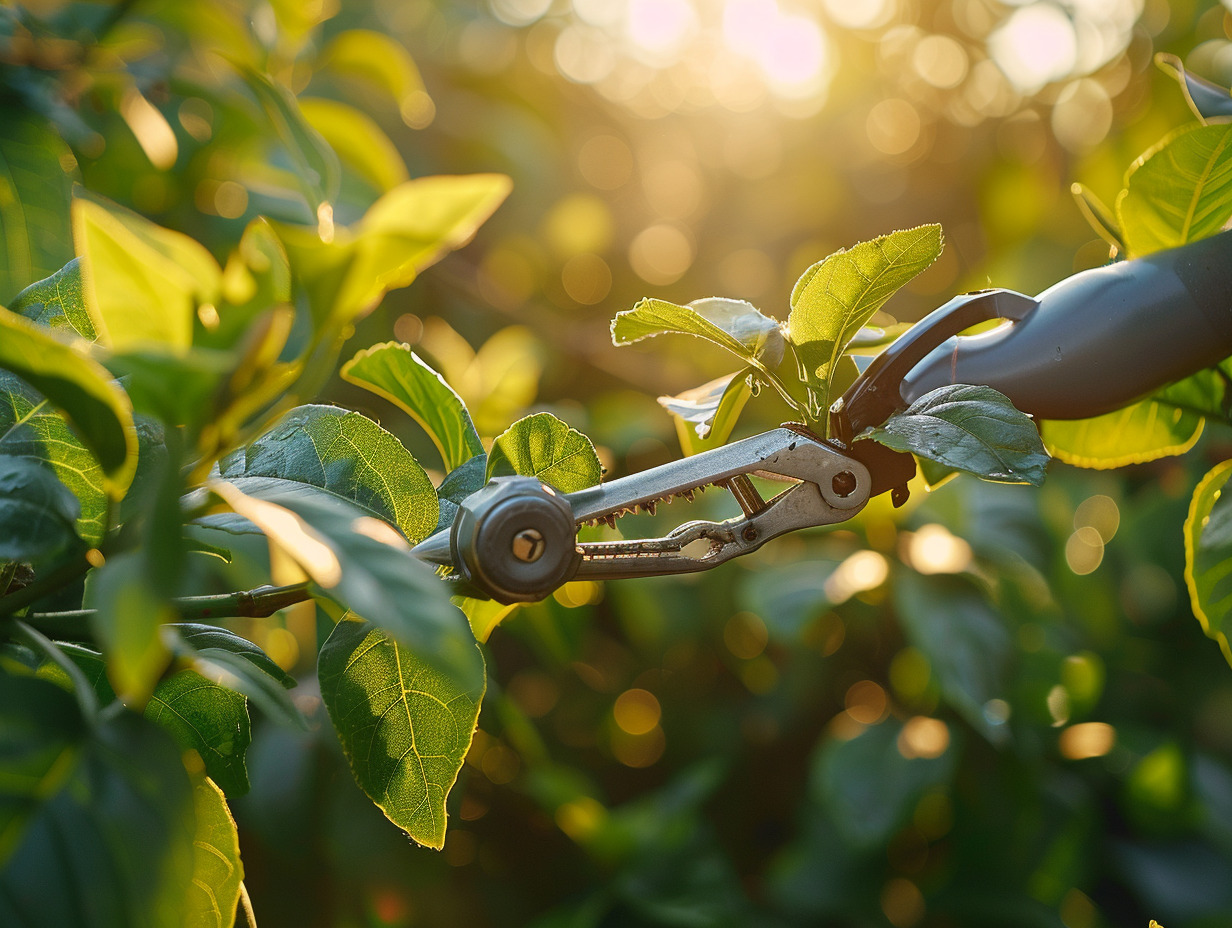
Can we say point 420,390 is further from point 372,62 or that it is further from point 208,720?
point 372,62

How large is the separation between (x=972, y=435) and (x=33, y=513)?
278mm

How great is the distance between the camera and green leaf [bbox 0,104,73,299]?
56 centimetres

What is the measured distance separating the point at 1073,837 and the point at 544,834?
1.94 ft

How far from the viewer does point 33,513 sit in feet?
0.83

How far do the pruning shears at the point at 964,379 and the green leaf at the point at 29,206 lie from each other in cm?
46

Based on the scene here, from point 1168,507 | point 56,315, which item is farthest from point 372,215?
point 1168,507

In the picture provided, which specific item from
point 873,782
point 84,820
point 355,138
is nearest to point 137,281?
point 84,820

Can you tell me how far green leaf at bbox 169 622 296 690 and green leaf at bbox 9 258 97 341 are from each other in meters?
0.11

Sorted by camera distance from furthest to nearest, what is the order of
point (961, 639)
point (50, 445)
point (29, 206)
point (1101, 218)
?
point (961, 639)
point (29, 206)
point (1101, 218)
point (50, 445)

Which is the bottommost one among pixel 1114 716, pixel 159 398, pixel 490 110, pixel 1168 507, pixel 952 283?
pixel 1114 716

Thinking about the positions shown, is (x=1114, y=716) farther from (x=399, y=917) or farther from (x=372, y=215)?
(x=372, y=215)

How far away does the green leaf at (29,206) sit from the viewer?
56 cm

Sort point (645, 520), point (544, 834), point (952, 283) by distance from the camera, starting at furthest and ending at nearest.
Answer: point (952, 283)
point (544, 834)
point (645, 520)

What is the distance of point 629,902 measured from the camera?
911 millimetres
